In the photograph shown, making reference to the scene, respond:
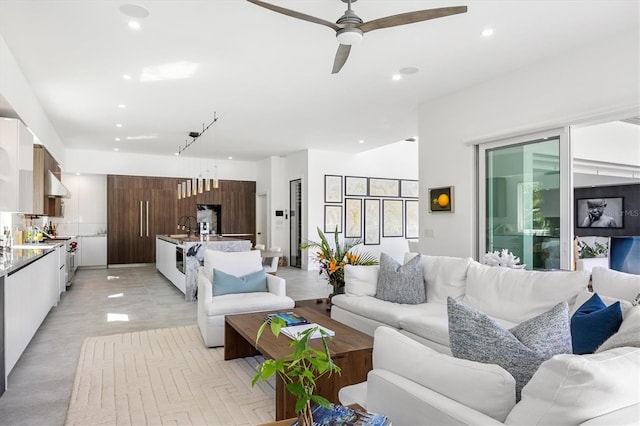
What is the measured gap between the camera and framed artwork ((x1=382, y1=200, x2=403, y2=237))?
1045cm

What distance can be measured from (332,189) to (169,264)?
4215 mm

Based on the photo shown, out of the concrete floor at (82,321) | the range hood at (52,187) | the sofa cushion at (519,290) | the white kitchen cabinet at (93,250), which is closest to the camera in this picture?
the concrete floor at (82,321)

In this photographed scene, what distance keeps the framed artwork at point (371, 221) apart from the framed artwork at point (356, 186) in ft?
0.83

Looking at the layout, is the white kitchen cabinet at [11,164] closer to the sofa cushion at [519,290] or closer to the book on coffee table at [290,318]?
the book on coffee table at [290,318]

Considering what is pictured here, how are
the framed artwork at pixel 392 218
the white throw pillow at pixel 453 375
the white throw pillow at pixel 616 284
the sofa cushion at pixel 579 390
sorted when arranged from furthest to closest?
1. the framed artwork at pixel 392 218
2. the white throw pillow at pixel 616 284
3. the white throw pillow at pixel 453 375
4. the sofa cushion at pixel 579 390

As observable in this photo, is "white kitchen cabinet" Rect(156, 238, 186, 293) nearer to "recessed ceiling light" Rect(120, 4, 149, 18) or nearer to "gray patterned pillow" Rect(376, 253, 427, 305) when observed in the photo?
"gray patterned pillow" Rect(376, 253, 427, 305)

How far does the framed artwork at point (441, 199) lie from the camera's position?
5391 millimetres

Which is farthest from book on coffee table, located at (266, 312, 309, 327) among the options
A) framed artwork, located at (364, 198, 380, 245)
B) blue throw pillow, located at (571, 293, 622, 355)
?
framed artwork, located at (364, 198, 380, 245)

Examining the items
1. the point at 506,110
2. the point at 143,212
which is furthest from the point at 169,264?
the point at 506,110

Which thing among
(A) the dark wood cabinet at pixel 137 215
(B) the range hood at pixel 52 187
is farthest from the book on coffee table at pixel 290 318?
(A) the dark wood cabinet at pixel 137 215

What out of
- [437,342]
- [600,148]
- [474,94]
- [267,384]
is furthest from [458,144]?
[267,384]

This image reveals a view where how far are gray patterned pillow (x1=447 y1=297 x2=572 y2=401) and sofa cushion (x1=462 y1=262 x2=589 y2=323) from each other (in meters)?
1.66

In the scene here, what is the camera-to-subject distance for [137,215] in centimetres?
1014

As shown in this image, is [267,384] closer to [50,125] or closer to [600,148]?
[600,148]
